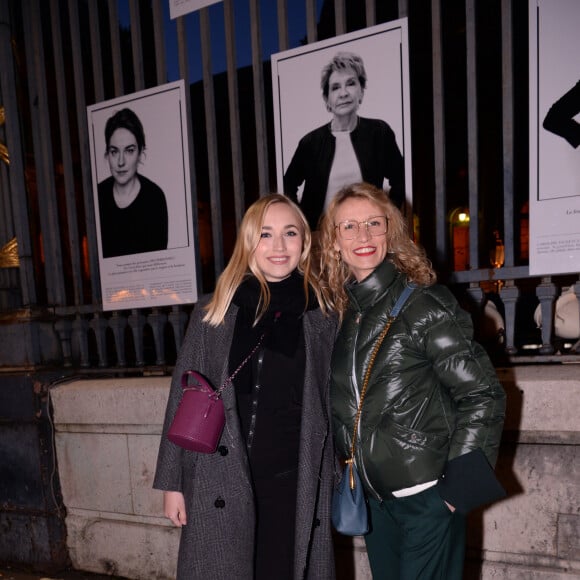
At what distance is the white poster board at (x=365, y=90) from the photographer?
2.76m

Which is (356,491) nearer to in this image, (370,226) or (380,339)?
(380,339)

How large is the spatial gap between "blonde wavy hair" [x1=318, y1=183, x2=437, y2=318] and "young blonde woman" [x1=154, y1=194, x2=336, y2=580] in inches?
3.8

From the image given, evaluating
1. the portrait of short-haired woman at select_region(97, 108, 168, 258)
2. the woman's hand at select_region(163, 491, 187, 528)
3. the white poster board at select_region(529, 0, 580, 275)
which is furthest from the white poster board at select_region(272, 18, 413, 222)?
the woman's hand at select_region(163, 491, 187, 528)

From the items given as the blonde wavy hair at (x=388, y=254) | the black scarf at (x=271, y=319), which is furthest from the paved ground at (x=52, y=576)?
the blonde wavy hair at (x=388, y=254)

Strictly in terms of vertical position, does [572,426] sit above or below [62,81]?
below

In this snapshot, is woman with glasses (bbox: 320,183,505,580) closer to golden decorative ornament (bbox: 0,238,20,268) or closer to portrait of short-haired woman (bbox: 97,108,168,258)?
portrait of short-haired woman (bbox: 97,108,168,258)

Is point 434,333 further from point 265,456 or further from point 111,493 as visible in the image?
point 111,493

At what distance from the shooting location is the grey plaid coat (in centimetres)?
196

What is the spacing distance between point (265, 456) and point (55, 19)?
3701mm

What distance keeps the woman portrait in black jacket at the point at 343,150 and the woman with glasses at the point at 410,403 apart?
939mm

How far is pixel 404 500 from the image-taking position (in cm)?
180

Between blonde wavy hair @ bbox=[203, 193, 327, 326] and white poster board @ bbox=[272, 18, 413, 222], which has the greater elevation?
white poster board @ bbox=[272, 18, 413, 222]

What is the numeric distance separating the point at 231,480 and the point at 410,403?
81 cm

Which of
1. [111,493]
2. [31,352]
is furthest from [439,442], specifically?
[31,352]
